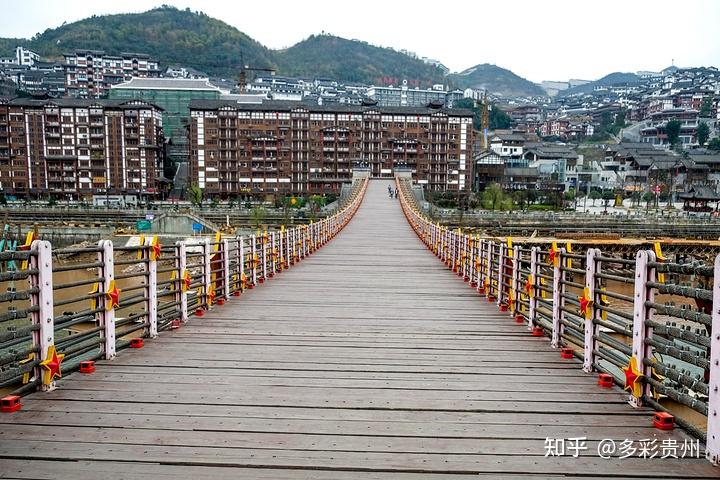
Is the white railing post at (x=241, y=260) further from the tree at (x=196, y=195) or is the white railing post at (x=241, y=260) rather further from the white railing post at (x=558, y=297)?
the tree at (x=196, y=195)

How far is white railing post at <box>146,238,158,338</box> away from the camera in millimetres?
6695

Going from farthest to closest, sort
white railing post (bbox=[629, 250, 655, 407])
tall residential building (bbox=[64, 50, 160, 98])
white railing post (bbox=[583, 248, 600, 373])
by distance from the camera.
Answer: tall residential building (bbox=[64, 50, 160, 98]) → white railing post (bbox=[583, 248, 600, 373]) → white railing post (bbox=[629, 250, 655, 407])

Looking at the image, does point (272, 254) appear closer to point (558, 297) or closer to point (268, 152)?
point (558, 297)

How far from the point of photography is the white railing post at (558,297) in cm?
645

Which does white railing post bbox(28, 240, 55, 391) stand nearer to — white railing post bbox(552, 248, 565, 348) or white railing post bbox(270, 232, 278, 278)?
white railing post bbox(552, 248, 565, 348)

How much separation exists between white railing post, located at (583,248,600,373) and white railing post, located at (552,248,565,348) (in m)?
0.72

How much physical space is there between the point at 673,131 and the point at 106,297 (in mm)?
133956

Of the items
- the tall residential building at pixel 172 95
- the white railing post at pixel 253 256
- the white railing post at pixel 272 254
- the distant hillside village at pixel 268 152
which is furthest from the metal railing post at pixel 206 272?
the tall residential building at pixel 172 95

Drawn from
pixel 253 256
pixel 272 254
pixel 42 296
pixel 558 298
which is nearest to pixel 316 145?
pixel 272 254

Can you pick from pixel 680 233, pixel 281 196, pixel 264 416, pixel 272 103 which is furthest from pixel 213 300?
pixel 272 103

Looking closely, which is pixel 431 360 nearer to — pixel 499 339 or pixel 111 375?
pixel 499 339

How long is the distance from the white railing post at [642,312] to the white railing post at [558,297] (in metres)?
1.72

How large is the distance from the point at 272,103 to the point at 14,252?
83962mm

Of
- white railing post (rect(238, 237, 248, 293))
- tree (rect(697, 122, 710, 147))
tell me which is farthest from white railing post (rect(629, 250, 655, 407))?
tree (rect(697, 122, 710, 147))
